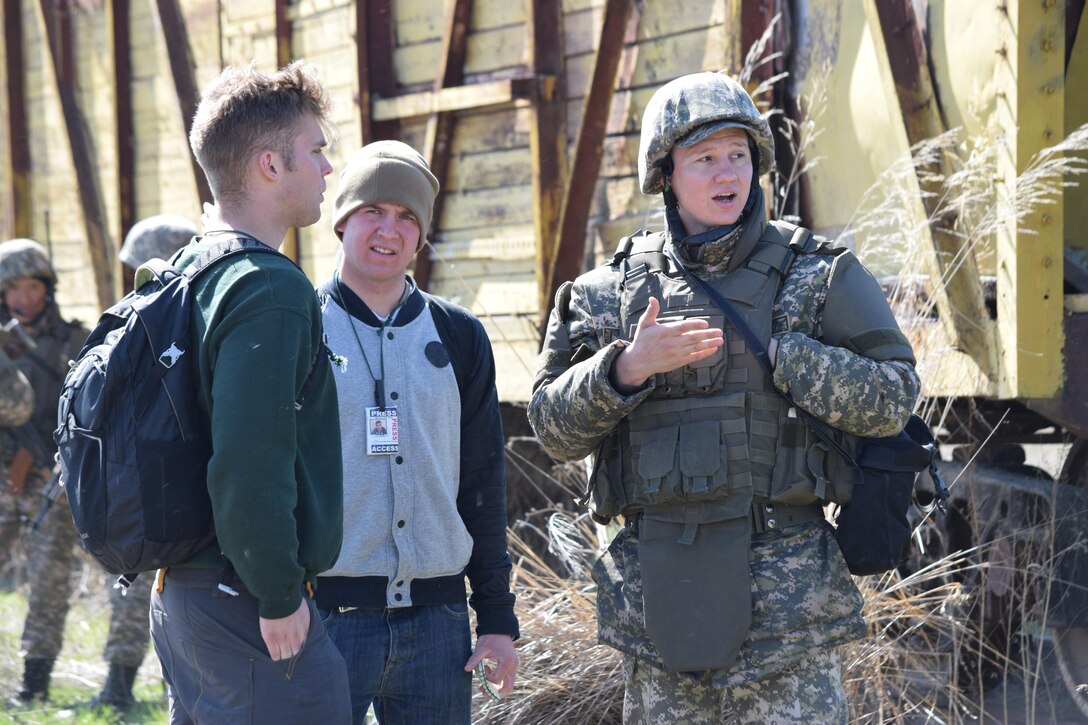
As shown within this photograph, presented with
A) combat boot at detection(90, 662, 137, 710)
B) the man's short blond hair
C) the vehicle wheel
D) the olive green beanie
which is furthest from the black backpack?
combat boot at detection(90, 662, 137, 710)

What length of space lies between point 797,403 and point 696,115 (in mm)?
641

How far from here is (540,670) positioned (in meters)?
3.83

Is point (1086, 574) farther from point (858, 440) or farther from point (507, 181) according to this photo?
point (507, 181)

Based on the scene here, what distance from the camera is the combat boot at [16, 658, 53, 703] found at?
5480 mm

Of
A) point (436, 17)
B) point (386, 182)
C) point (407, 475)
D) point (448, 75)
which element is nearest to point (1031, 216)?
point (386, 182)

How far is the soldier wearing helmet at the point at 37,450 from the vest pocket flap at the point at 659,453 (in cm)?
393

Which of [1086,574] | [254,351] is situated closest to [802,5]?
[1086,574]

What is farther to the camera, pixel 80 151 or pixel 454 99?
pixel 80 151

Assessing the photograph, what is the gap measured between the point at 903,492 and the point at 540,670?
165cm

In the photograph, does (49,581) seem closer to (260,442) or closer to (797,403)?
(260,442)

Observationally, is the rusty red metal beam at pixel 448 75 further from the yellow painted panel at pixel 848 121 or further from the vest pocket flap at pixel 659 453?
the vest pocket flap at pixel 659 453

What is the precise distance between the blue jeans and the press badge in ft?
1.11

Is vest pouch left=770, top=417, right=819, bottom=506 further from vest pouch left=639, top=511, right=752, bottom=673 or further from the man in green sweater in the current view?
the man in green sweater

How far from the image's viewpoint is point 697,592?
250cm
